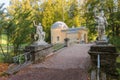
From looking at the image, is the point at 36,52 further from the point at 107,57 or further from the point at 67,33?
the point at 67,33

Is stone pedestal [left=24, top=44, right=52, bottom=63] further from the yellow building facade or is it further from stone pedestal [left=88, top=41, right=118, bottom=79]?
the yellow building facade

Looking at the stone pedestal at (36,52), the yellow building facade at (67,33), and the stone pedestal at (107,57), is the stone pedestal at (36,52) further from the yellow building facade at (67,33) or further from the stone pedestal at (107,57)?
the yellow building facade at (67,33)

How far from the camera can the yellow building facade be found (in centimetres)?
3731

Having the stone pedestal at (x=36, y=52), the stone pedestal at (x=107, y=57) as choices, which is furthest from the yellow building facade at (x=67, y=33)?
the stone pedestal at (x=107, y=57)

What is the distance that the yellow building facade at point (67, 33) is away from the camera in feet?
122

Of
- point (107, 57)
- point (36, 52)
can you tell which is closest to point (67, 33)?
point (36, 52)

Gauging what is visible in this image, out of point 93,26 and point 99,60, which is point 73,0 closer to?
point 93,26

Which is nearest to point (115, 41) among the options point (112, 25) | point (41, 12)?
point (112, 25)

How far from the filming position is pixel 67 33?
38.9m

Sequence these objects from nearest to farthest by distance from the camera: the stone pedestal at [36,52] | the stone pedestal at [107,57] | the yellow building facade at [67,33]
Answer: the stone pedestal at [107,57] → the stone pedestal at [36,52] → the yellow building facade at [67,33]

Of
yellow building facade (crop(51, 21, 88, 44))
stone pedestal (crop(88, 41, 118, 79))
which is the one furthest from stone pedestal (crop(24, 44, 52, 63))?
yellow building facade (crop(51, 21, 88, 44))

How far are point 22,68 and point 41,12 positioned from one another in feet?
104

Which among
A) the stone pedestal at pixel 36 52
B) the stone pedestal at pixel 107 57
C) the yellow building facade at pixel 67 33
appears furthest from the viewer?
the yellow building facade at pixel 67 33

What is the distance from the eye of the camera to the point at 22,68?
11.9m
